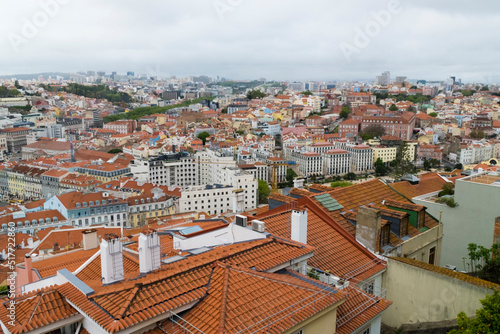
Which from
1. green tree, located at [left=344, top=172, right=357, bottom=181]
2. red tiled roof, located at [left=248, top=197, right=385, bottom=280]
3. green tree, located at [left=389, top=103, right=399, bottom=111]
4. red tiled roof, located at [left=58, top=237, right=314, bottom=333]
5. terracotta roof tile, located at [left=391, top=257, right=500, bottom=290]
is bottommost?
green tree, located at [left=344, top=172, right=357, bottom=181]

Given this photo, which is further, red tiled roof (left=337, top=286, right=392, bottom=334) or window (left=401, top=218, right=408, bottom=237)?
window (left=401, top=218, right=408, bottom=237)

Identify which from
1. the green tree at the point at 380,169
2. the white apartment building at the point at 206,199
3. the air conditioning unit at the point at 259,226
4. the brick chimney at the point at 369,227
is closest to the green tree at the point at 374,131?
the green tree at the point at 380,169

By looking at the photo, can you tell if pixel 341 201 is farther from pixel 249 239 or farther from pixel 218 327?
pixel 218 327

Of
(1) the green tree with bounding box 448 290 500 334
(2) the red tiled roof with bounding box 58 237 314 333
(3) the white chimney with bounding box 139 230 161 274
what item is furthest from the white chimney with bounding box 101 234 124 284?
(1) the green tree with bounding box 448 290 500 334

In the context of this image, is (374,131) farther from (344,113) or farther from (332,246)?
(332,246)

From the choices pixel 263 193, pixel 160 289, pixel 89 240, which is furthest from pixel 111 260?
pixel 263 193

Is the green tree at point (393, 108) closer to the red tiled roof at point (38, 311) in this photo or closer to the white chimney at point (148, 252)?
the white chimney at point (148, 252)

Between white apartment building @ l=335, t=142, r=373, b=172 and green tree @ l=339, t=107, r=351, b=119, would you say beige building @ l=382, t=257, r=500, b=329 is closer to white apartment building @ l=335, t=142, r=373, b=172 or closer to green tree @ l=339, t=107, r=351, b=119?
white apartment building @ l=335, t=142, r=373, b=172
